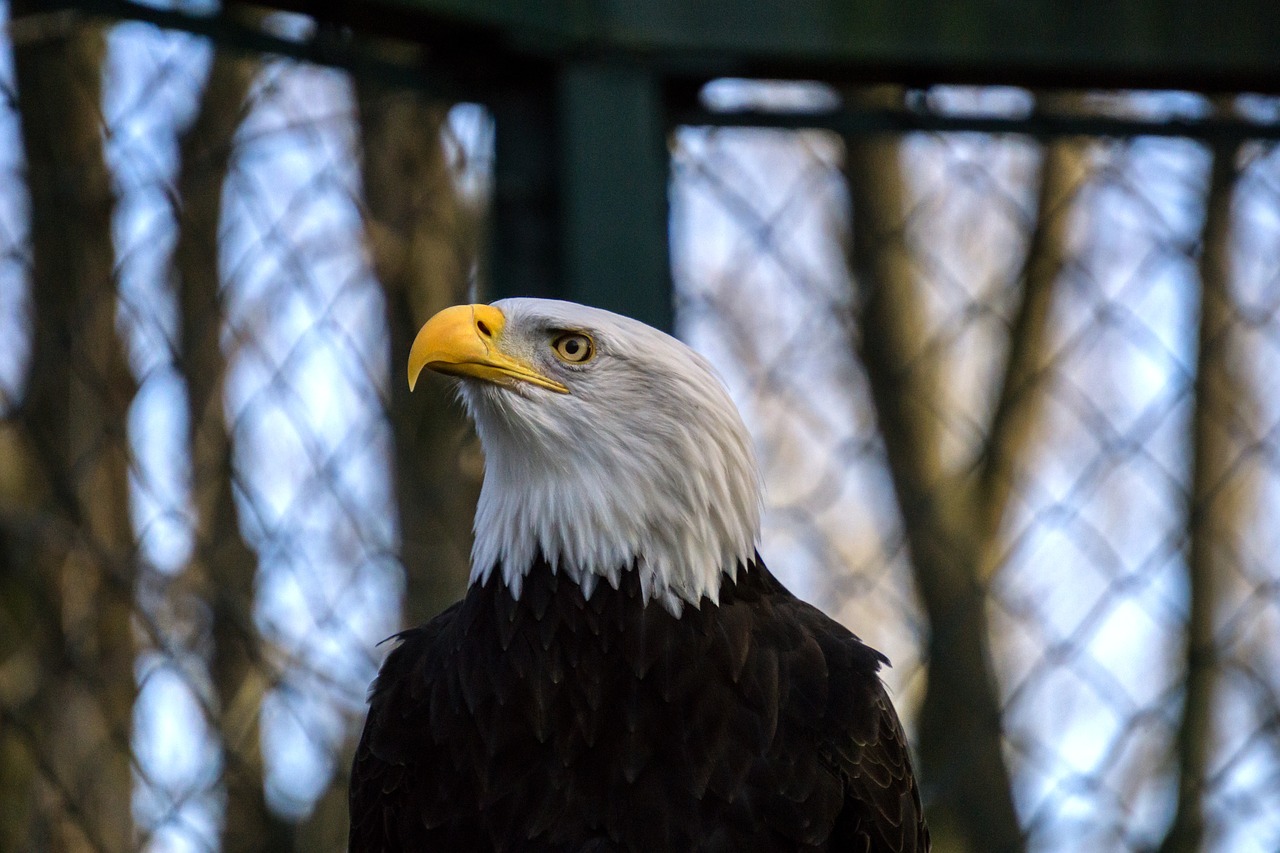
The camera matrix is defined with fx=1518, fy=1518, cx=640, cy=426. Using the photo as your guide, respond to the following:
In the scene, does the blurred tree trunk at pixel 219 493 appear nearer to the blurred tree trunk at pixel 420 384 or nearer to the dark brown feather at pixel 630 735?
the blurred tree trunk at pixel 420 384

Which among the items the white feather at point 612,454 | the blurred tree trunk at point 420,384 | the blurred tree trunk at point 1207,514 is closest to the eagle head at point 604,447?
the white feather at point 612,454

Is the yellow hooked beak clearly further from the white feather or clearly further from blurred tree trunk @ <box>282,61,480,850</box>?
blurred tree trunk @ <box>282,61,480,850</box>

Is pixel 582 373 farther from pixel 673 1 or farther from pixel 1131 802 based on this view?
pixel 1131 802

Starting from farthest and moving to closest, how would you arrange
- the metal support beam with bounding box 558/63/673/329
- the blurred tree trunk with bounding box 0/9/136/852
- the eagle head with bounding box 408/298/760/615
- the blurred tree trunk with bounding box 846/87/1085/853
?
1. the blurred tree trunk with bounding box 846/87/1085/853
2. the blurred tree trunk with bounding box 0/9/136/852
3. the metal support beam with bounding box 558/63/673/329
4. the eagle head with bounding box 408/298/760/615

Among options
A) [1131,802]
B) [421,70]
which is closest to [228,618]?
[421,70]

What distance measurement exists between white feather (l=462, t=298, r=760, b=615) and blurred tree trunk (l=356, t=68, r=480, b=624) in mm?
1825

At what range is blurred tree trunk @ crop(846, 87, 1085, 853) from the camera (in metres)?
4.99

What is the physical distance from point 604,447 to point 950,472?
11.1ft

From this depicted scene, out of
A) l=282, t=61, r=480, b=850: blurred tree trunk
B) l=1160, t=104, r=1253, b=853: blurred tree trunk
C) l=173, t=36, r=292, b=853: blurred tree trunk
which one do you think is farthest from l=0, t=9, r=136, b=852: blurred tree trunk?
l=1160, t=104, r=1253, b=853: blurred tree trunk

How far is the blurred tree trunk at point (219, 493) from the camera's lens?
4500 mm

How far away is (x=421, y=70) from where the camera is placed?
10.9 ft

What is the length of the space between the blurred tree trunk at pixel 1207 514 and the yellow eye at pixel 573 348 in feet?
9.08

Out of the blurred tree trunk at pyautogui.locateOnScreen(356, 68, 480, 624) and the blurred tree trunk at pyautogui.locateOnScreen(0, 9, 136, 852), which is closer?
the blurred tree trunk at pyautogui.locateOnScreen(356, 68, 480, 624)

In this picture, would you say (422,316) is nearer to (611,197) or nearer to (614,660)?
(611,197)
